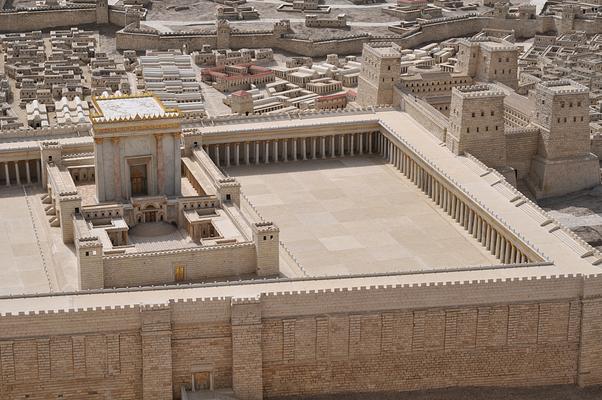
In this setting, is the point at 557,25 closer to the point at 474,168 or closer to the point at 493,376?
the point at 474,168

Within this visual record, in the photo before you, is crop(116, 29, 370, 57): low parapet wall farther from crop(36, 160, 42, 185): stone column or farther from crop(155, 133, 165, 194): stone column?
crop(155, 133, 165, 194): stone column

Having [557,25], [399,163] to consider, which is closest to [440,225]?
[399,163]

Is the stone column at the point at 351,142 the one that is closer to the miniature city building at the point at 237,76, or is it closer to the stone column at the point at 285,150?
the stone column at the point at 285,150

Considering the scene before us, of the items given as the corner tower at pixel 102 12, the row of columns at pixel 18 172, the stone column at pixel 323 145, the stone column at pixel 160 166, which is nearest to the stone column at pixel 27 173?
the row of columns at pixel 18 172

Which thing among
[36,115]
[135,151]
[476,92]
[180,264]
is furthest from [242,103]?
[180,264]

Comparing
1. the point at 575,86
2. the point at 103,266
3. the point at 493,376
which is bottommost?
the point at 493,376

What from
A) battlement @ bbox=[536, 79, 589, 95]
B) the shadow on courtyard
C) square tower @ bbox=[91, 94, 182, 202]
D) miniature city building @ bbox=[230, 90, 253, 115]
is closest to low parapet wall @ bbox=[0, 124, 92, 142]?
square tower @ bbox=[91, 94, 182, 202]
